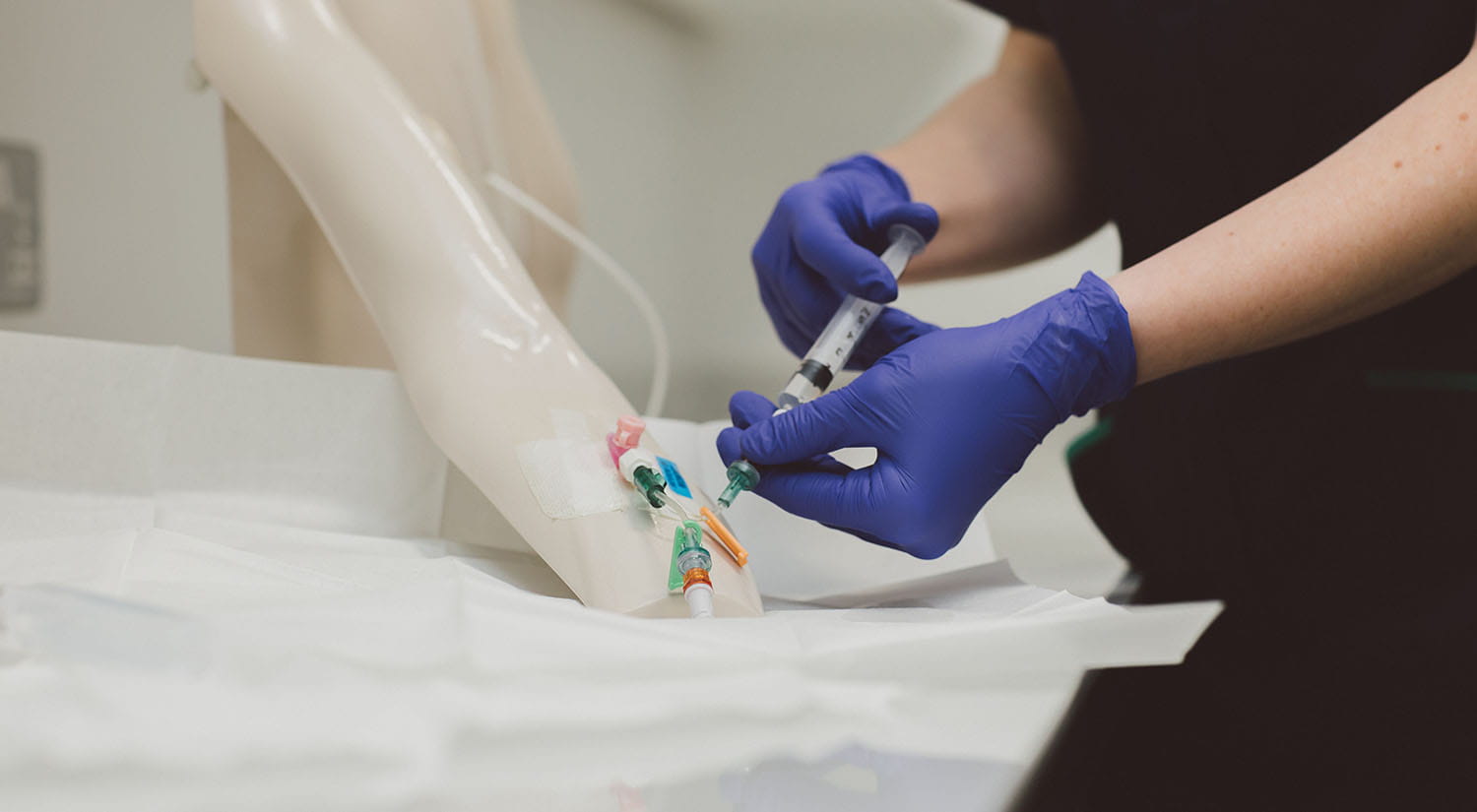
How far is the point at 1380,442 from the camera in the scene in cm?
87

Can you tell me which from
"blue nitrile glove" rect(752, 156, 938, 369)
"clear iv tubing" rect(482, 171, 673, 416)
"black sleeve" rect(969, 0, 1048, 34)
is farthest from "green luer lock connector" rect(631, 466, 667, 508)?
"black sleeve" rect(969, 0, 1048, 34)

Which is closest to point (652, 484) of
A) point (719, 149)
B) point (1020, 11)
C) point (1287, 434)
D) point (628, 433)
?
point (628, 433)

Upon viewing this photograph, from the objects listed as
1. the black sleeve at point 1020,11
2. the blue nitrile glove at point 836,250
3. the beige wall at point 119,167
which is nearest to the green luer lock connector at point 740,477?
the blue nitrile glove at point 836,250

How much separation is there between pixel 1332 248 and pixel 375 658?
574 millimetres

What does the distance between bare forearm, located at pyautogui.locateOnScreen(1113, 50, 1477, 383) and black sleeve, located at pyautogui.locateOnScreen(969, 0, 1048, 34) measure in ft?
1.74

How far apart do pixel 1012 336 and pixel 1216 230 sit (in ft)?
0.48

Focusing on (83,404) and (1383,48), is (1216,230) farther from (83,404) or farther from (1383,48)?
(83,404)

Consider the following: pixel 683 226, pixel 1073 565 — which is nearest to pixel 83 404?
pixel 1073 565

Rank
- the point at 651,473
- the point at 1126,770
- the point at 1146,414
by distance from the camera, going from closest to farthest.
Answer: the point at 1126,770 → the point at 651,473 → the point at 1146,414

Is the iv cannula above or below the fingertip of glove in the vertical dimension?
above

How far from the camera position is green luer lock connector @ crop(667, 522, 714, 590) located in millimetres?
598

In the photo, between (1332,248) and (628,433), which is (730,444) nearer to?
(628,433)

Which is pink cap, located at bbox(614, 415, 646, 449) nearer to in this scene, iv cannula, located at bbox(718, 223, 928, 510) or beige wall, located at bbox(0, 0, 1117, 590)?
iv cannula, located at bbox(718, 223, 928, 510)

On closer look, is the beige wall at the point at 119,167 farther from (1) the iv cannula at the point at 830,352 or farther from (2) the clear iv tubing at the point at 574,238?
(1) the iv cannula at the point at 830,352
